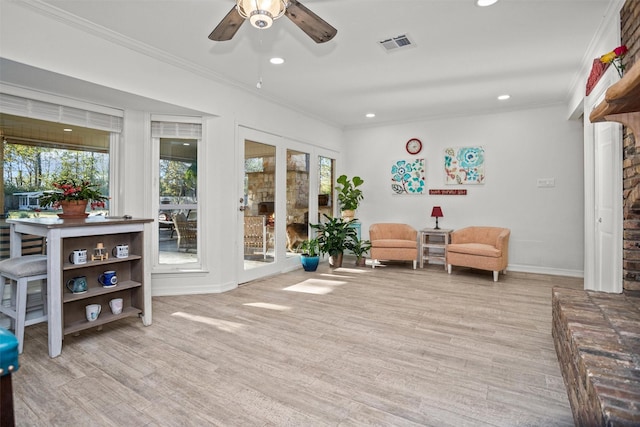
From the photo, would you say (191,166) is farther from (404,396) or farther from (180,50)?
(404,396)

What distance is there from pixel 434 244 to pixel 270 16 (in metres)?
4.51

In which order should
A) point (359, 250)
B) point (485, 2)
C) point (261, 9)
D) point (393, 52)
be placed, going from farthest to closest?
point (359, 250) < point (393, 52) < point (485, 2) < point (261, 9)

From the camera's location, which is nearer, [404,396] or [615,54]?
[404,396]

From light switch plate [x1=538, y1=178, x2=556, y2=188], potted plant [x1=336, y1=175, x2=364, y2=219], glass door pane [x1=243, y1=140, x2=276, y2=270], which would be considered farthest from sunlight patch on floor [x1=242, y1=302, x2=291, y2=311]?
light switch plate [x1=538, y1=178, x2=556, y2=188]

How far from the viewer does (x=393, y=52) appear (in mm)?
3334

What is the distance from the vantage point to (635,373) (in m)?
1.24

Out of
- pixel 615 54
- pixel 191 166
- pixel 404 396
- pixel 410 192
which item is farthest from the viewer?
pixel 410 192

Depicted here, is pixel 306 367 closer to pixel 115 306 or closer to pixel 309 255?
pixel 115 306

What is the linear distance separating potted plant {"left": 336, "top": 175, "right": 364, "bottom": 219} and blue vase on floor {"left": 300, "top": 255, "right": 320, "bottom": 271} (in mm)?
1334

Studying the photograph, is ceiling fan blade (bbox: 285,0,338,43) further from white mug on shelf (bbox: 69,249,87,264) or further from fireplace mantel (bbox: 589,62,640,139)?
white mug on shelf (bbox: 69,249,87,264)

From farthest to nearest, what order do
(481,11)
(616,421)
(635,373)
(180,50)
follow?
(180,50)
(481,11)
(635,373)
(616,421)

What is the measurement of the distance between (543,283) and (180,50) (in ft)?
16.9

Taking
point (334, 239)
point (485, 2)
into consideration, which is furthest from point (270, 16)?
point (334, 239)

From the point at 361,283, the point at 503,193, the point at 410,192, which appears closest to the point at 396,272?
the point at 361,283
